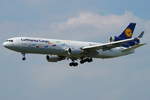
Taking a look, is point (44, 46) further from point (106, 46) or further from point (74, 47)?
point (106, 46)

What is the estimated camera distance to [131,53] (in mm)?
154125

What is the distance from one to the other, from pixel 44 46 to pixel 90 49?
10.4 m

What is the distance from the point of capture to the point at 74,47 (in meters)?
147

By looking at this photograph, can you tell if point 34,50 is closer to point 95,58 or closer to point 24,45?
point 24,45

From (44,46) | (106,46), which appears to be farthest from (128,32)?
(44,46)

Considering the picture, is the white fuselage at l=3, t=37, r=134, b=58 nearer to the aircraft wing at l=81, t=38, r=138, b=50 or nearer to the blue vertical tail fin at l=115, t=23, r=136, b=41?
the aircraft wing at l=81, t=38, r=138, b=50

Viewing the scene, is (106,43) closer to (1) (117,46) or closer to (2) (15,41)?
(1) (117,46)

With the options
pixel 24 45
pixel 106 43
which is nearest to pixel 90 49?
pixel 106 43

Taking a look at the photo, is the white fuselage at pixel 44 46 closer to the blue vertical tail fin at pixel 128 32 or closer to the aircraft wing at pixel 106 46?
the aircraft wing at pixel 106 46

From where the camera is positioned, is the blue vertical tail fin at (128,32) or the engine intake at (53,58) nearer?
the engine intake at (53,58)

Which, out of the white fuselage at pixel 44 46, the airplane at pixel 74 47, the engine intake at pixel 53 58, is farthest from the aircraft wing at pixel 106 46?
the engine intake at pixel 53 58

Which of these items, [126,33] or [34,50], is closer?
[34,50]

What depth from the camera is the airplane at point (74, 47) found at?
142000mm

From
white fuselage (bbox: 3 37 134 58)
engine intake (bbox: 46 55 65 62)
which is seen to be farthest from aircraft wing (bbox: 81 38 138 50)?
engine intake (bbox: 46 55 65 62)
